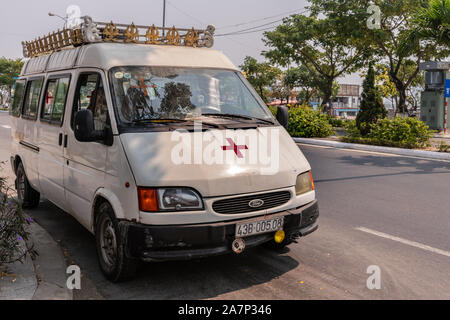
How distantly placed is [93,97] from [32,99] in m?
2.35

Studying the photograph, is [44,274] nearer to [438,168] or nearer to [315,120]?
[438,168]

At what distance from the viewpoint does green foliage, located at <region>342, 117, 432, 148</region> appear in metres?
15.0

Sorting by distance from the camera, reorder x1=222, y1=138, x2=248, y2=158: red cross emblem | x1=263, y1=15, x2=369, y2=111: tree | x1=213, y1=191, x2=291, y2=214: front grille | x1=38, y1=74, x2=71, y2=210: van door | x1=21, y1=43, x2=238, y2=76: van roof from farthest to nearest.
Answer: x1=263, y1=15, x2=369, y2=111: tree < x1=38, y1=74, x2=71, y2=210: van door < x1=21, y1=43, x2=238, y2=76: van roof < x1=222, y1=138, x2=248, y2=158: red cross emblem < x1=213, y1=191, x2=291, y2=214: front grille

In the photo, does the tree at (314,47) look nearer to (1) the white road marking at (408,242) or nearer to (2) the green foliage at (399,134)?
(2) the green foliage at (399,134)

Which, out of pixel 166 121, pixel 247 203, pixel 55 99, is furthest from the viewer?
pixel 55 99

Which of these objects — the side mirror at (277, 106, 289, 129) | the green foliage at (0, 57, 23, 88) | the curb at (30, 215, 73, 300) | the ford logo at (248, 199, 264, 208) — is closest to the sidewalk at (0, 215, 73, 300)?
the curb at (30, 215, 73, 300)

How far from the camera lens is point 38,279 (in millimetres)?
4336

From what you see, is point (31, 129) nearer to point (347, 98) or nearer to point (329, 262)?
point (329, 262)

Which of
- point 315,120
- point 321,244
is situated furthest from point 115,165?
point 315,120

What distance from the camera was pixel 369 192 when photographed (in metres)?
8.36

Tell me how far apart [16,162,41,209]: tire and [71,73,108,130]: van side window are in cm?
232

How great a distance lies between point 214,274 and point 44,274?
1.58 metres

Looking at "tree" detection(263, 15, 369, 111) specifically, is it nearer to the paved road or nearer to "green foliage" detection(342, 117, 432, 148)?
"green foliage" detection(342, 117, 432, 148)

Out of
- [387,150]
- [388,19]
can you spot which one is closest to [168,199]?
[387,150]
